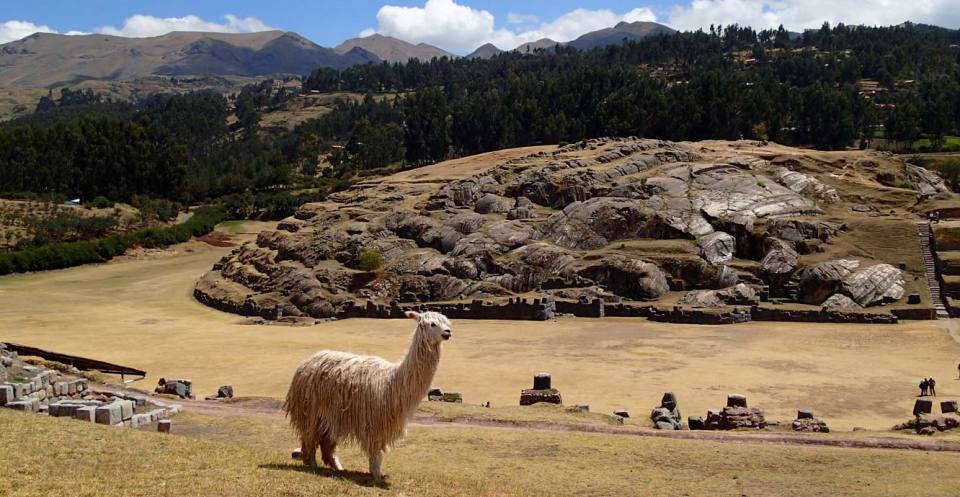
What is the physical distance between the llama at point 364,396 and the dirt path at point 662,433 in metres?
9.08

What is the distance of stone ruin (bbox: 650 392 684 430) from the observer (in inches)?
1124

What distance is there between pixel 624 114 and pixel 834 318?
61144mm

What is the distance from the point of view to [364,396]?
16906 mm

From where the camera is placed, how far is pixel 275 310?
63.5m

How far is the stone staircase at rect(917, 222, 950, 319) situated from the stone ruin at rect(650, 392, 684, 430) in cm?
3051

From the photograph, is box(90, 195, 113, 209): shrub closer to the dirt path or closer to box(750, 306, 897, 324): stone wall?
box(750, 306, 897, 324): stone wall

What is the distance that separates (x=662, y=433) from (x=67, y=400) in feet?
54.9

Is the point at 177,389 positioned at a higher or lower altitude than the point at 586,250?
lower

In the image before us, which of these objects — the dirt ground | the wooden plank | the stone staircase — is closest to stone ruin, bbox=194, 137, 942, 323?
the stone staircase

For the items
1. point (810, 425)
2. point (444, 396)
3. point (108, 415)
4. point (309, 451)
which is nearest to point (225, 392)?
point (444, 396)

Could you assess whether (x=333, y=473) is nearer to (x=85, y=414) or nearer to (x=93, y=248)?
(x=85, y=414)

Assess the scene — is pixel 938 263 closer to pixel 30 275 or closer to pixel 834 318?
pixel 834 318

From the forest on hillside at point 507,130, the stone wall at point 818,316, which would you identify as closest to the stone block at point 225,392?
the stone wall at point 818,316

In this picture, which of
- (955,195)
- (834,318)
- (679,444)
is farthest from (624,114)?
(679,444)
